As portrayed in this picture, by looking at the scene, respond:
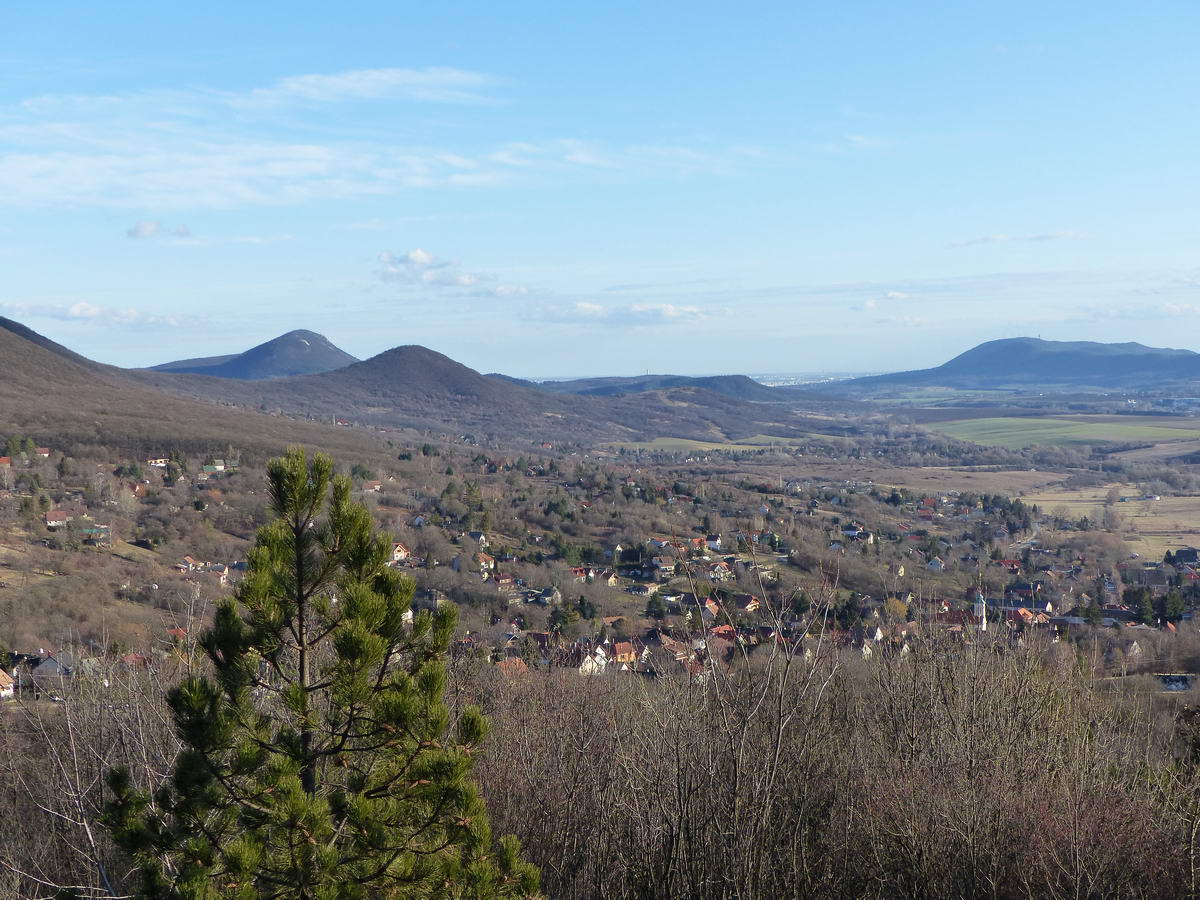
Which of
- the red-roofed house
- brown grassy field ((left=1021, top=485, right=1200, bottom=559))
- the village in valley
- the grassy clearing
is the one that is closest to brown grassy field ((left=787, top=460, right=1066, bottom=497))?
brown grassy field ((left=1021, top=485, right=1200, bottom=559))

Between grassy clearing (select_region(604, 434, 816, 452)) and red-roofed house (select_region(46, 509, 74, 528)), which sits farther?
grassy clearing (select_region(604, 434, 816, 452))

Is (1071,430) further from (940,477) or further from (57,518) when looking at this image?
(57,518)

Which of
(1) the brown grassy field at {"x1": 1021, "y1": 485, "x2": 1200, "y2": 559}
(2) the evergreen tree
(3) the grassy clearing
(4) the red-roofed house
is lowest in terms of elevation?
(1) the brown grassy field at {"x1": 1021, "y1": 485, "x2": 1200, "y2": 559}

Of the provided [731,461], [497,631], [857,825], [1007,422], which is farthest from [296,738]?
[1007,422]

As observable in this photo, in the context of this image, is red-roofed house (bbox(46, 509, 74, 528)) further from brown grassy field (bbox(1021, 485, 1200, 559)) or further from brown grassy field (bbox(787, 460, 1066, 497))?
brown grassy field (bbox(787, 460, 1066, 497))

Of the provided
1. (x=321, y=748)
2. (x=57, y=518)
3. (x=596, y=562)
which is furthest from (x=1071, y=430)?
(x=321, y=748)

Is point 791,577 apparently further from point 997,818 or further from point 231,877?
point 231,877

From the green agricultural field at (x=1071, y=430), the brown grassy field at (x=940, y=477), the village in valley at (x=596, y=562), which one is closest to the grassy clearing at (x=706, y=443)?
the green agricultural field at (x=1071, y=430)
